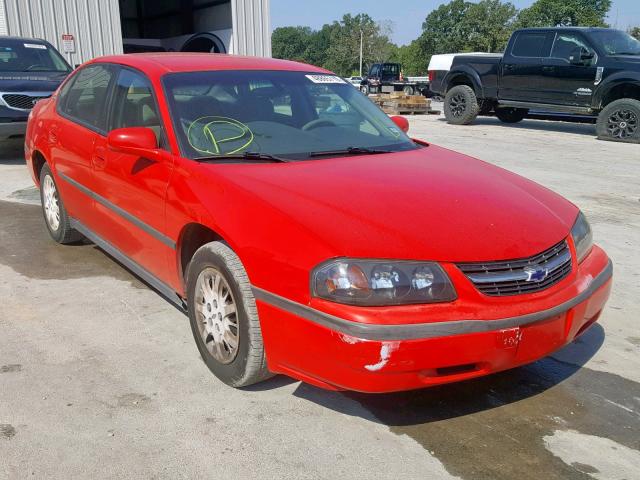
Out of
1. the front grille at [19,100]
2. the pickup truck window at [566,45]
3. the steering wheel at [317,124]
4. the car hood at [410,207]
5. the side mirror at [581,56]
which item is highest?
the pickup truck window at [566,45]

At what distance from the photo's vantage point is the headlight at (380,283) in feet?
7.42

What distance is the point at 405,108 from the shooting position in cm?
1881

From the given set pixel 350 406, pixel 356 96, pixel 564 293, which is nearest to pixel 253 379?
pixel 350 406

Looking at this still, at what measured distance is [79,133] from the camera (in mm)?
4184

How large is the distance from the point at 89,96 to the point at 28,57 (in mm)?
6812

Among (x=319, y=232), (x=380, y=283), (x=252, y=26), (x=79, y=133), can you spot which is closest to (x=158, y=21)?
(x=252, y=26)

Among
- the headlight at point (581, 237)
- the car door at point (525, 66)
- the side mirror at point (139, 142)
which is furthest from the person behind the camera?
the car door at point (525, 66)

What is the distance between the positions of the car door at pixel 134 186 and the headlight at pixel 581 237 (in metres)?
1.94

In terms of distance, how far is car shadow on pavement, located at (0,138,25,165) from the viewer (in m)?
9.35

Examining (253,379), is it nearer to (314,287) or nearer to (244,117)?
(314,287)

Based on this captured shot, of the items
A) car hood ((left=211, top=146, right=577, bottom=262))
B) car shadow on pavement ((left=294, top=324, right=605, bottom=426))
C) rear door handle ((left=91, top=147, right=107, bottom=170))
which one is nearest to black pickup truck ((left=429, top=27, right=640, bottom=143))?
car hood ((left=211, top=146, right=577, bottom=262))

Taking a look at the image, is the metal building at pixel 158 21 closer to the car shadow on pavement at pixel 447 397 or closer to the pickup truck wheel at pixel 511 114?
the pickup truck wheel at pixel 511 114

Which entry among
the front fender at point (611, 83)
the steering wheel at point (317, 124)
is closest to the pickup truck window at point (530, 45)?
the front fender at point (611, 83)

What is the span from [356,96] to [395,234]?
6.43 ft
